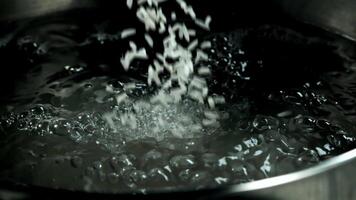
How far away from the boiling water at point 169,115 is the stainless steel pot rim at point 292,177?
211 millimetres

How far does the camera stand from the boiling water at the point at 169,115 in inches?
28.3

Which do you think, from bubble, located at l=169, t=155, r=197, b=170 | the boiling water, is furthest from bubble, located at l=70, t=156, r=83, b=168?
bubble, located at l=169, t=155, r=197, b=170

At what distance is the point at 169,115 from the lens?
0.85 metres

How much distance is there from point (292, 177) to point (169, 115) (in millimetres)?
414

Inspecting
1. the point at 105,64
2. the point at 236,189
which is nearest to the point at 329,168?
the point at 236,189

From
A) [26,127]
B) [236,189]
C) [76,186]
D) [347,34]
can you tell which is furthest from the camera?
[347,34]

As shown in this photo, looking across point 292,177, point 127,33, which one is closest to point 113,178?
point 292,177

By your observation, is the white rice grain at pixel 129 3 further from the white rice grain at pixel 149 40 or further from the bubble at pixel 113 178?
the bubble at pixel 113 178

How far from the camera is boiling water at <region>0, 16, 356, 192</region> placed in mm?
719

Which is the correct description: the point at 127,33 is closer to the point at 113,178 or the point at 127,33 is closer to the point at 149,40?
the point at 149,40

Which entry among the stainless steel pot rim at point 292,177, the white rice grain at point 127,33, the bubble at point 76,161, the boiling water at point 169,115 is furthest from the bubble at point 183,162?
the white rice grain at point 127,33

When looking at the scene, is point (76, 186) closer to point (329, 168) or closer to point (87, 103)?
point (87, 103)

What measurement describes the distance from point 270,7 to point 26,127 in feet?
1.81

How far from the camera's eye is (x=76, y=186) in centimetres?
69
